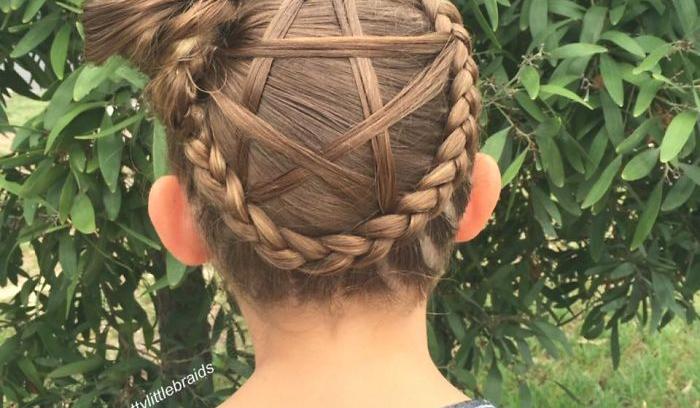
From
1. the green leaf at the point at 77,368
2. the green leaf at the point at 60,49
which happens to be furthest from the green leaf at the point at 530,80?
the green leaf at the point at 77,368

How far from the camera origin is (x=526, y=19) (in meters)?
2.10

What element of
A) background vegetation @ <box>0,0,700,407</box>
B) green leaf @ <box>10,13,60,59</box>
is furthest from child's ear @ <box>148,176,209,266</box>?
green leaf @ <box>10,13,60,59</box>

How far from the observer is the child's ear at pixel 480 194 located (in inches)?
56.1

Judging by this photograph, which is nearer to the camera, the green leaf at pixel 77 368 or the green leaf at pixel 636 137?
the green leaf at pixel 636 137

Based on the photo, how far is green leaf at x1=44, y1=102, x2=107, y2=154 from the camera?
6.21 feet

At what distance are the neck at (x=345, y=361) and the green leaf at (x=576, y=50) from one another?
0.83 m

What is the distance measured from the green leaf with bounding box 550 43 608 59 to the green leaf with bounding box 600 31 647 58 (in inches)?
1.5

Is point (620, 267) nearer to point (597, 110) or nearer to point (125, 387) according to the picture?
point (597, 110)

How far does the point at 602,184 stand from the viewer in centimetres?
203

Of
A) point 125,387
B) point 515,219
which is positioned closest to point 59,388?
point 125,387

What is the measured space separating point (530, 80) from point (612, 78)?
16 centimetres

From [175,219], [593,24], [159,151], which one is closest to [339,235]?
[175,219]

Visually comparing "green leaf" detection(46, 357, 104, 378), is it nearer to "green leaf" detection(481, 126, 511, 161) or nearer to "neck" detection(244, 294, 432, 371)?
"green leaf" detection(481, 126, 511, 161)

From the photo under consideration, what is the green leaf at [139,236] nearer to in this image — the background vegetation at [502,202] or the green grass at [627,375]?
the background vegetation at [502,202]
